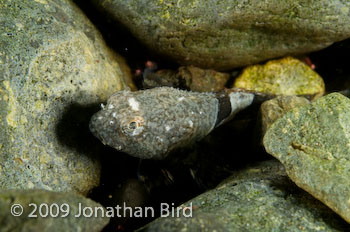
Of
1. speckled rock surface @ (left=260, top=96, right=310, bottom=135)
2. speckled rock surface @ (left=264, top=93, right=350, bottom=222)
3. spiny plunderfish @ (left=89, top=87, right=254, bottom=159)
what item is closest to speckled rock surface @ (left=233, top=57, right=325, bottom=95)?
speckled rock surface @ (left=260, top=96, right=310, bottom=135)

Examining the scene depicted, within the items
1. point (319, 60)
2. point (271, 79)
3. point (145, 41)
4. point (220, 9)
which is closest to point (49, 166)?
point (145, 41)

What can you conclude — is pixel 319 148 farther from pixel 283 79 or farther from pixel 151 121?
pixel 283 79

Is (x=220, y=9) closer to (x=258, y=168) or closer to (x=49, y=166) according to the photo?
(x=258, y=168)

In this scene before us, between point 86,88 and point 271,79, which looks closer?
point 86,88

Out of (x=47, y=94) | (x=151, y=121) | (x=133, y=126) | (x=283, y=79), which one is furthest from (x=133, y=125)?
(x=283, y=79)
